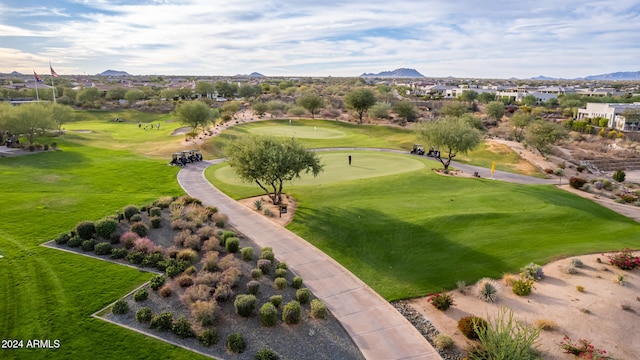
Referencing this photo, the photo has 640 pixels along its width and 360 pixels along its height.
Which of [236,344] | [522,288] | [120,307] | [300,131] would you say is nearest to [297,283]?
[236,344]

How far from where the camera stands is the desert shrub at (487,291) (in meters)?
20.6

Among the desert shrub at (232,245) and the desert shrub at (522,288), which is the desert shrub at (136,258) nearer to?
the desert shrub at (232,245)

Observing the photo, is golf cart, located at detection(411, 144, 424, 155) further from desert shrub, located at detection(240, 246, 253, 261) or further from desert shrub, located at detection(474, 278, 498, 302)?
desert shrub, located at detection(240, 246, 253, 261)

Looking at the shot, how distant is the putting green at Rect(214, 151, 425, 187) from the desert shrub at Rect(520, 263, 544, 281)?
20.5m

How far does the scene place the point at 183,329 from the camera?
16734 mm

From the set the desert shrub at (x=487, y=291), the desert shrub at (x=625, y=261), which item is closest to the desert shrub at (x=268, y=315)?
the desert shrub at (x=487, y=291)

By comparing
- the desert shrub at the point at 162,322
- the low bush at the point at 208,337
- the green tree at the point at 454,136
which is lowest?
the low bush at the point at 208,337

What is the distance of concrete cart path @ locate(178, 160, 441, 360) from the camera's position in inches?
652

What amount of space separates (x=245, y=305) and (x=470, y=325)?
36.0 feet

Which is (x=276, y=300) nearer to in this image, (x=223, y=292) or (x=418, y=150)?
(x=223, y=292)

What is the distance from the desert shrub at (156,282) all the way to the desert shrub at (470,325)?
15.8 meters

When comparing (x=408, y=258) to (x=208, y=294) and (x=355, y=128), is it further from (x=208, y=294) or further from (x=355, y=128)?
(x=355, y=128)

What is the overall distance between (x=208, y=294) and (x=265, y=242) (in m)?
7.69

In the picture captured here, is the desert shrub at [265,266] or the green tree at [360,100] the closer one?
the desert shrub at [265,266]
